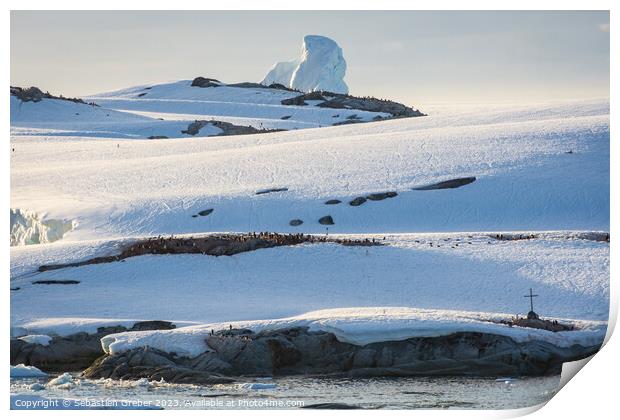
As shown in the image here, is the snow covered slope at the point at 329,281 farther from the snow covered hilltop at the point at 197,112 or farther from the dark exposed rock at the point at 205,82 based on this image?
the dark exposed rock at the point at 205,82

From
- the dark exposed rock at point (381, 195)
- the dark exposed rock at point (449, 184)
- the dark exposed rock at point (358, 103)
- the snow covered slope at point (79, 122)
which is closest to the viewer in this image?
the dark exposed rock at point (381, 195)

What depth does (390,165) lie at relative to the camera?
57500mm

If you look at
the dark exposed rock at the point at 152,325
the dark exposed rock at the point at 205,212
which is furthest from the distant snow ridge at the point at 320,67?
the dark exposed rock at the point at 152,325

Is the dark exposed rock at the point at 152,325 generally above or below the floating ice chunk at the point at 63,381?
above

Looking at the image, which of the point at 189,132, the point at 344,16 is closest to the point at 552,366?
the point at 344,16

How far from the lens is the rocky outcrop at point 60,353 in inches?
1356

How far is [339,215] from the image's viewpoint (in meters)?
50.6

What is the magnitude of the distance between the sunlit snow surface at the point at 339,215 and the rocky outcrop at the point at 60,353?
2.69 feet

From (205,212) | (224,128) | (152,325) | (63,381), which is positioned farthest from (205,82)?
(63,381)

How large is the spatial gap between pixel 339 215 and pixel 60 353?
18427mm

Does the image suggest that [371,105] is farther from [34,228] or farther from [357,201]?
[34,228]

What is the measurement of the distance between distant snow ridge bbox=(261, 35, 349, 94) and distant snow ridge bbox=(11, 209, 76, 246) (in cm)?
7620
